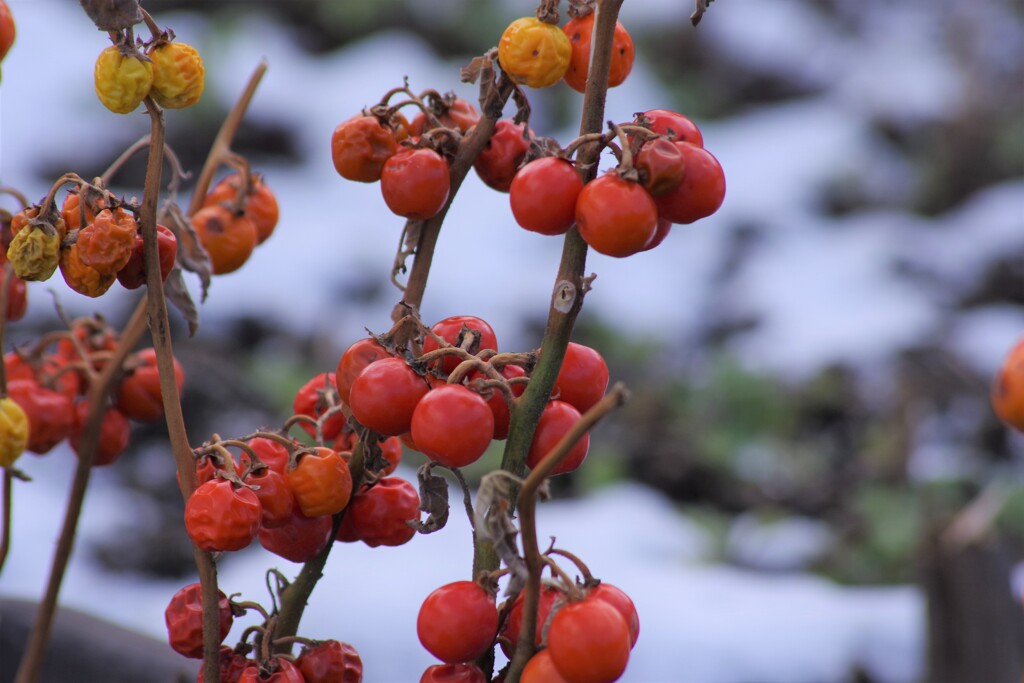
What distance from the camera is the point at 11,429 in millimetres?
369

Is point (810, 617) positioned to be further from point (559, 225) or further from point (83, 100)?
point (83, 100)

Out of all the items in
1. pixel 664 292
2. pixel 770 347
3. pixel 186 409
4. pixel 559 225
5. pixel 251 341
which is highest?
pixel 664 292

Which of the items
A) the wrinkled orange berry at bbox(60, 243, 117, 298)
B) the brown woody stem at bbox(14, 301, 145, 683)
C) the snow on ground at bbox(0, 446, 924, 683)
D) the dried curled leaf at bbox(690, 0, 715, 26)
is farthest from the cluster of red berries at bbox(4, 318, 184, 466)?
the snow on ground at bbox(0, 446, 924, 683)

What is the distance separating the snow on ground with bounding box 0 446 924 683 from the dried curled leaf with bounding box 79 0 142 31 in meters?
0.65

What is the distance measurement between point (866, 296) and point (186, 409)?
4.83 feet

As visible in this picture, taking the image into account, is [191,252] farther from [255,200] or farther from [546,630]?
[546,630]

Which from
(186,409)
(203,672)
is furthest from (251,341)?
(203,672)

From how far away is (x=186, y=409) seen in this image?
5.04ft

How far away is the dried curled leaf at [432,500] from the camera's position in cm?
33

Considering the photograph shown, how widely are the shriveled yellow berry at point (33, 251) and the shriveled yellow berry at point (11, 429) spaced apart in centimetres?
9

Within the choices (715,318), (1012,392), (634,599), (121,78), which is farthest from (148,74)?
(715,318)

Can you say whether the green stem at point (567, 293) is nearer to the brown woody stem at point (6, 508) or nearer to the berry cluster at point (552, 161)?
the berry cluster at point (552, 161)

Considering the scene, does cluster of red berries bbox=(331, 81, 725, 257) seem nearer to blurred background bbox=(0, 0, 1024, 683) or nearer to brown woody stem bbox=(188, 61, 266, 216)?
brown woody stem bbox=(188, 61, 266, 216)

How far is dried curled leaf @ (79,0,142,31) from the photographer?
29cm
